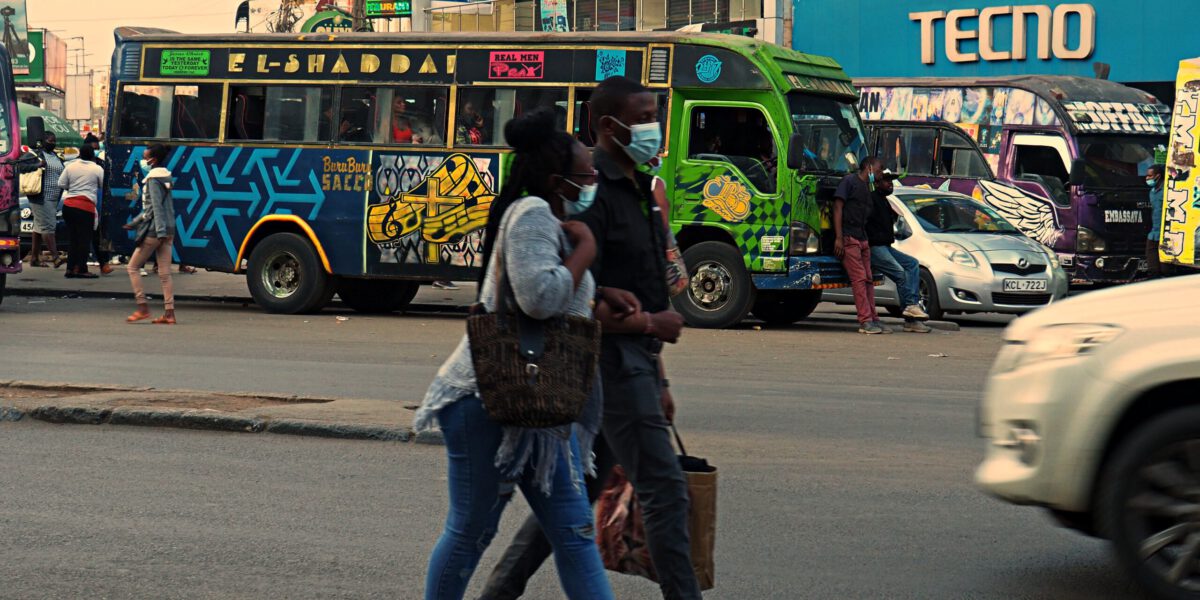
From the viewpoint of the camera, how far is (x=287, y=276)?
1850cm

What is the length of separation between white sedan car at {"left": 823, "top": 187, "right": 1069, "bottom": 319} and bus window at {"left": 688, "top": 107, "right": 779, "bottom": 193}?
1.99 meters

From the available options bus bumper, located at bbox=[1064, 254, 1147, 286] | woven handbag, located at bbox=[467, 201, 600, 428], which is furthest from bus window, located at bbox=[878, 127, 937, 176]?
woven handbag, located at bbox=[467, 201, 600, 428]

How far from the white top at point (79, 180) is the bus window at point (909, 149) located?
1104cm

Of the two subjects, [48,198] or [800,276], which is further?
[48,198]

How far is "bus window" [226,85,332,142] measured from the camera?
18.3 meters

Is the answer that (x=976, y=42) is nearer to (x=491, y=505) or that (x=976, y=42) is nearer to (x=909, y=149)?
(x=909, y=149)

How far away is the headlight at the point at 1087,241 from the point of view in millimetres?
→ 21797

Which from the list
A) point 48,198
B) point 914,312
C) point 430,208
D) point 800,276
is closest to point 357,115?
point 430,208

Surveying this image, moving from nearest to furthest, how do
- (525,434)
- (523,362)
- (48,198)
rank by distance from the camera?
(523,362), (525,434), (48,198)

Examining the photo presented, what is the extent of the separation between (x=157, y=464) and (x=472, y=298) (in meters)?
14.1

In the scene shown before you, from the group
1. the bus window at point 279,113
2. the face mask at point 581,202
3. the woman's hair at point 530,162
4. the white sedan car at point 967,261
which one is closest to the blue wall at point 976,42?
the white sedan car at point 967,261

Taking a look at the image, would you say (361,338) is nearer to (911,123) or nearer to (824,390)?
(824,390)

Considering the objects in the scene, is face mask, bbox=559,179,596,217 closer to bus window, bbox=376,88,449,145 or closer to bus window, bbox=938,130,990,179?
bus window, bbox=376,88,449,145

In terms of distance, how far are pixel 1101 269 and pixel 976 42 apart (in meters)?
12.3
